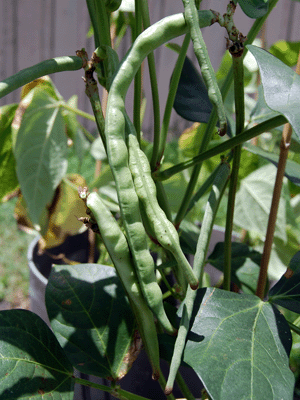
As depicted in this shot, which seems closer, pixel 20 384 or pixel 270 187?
pixel 20 384

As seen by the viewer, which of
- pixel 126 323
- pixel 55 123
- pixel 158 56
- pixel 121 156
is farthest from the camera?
pixel 158 56

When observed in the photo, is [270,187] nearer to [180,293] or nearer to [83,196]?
[180,293]

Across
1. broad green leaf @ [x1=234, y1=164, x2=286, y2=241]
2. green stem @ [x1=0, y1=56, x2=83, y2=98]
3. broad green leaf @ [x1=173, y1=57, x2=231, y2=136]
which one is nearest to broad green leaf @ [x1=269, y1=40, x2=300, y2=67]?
broad green leaf @ [x1=234, y1=164, x2=286, y2=241]

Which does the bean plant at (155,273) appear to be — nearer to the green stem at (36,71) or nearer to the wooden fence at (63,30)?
the green stem at (36,71)

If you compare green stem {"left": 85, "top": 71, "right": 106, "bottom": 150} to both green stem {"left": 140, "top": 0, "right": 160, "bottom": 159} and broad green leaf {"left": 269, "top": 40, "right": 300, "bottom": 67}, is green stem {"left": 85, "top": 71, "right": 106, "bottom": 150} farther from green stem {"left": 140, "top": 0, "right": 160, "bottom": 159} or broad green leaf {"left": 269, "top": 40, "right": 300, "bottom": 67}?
broad green leaf {"left": 269, "top": 40, "right": 300, "bottom": 67}

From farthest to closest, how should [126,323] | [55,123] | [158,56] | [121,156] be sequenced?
[158,56]
[55,123]
[126,323]
[121,156]

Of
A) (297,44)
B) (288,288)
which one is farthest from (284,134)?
(297,44)
